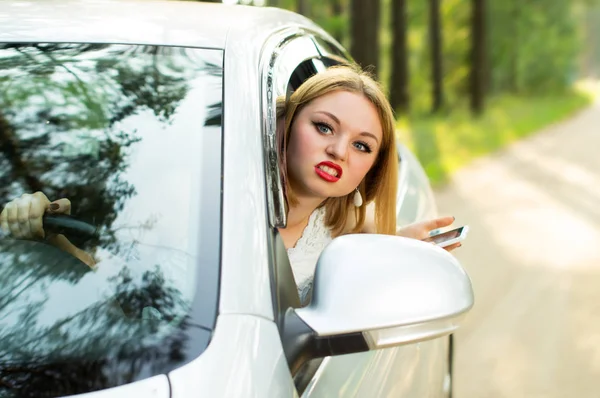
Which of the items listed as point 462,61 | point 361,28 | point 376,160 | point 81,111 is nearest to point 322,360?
point 81,111

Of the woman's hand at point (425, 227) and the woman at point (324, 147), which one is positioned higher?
the woman at point (324, 147)

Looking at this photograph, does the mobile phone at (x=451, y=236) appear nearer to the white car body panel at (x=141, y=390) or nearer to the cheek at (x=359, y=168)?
the cheek at (x=359, y=168)

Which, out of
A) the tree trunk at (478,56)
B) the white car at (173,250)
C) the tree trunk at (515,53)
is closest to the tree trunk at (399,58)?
the tree trunk at (478,56)

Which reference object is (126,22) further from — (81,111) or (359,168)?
(359,168)

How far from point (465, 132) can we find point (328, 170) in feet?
51.8

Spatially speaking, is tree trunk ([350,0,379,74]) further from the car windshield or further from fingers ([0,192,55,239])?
fingers ([0,192,55,239])

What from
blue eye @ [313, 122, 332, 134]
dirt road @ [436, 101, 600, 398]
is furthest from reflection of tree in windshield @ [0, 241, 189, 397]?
dirt road @ [436, 101, 600, 398]

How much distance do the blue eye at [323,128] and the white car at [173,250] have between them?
13cm

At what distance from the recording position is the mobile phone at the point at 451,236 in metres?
2.21

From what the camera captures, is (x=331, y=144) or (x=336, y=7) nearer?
(x=331, y=144)

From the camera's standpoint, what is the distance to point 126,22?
208 centimetres

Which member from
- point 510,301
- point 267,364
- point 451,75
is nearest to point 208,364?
point 267,364

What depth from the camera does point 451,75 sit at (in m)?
35.4

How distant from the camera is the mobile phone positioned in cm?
221
